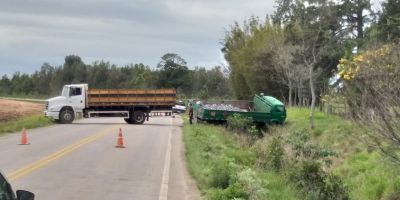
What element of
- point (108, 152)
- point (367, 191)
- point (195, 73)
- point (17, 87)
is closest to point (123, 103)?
point (108, 152)

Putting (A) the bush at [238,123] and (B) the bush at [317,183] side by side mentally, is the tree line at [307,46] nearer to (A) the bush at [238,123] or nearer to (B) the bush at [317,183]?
(A) the bush at [238,123]

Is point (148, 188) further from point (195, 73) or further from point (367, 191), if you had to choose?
point (195, 73)

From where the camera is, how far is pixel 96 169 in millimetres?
17203

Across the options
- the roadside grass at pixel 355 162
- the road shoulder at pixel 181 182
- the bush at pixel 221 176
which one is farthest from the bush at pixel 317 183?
the road shoulder at pixel 181 182

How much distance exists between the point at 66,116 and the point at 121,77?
87.1 metres

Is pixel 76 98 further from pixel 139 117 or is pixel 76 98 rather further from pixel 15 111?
pixel 15 111

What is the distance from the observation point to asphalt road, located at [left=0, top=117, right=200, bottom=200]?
43.5 ft

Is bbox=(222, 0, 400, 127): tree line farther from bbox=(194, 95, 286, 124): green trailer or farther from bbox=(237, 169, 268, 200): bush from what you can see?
bbox=(237, 169, 268, 200): bush

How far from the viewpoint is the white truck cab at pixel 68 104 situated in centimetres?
4356

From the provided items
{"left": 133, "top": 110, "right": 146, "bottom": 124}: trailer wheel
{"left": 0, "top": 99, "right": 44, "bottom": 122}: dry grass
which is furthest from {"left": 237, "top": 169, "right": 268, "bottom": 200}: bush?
{"left": 0, "top": 99, "right": 44, "bottom": 122}: dry grass

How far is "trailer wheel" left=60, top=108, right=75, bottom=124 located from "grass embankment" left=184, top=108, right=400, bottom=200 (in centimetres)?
1875

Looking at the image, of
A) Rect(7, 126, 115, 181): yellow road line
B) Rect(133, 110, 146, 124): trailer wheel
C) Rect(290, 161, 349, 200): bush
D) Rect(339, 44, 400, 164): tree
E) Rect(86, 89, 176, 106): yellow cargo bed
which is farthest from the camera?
Rect(133, 110, 146, 124): trailer wheel

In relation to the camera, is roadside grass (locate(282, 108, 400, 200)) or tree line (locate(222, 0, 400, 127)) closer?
roadside grass (locate(282, 108, 400, 200))

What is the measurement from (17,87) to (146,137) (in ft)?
389
